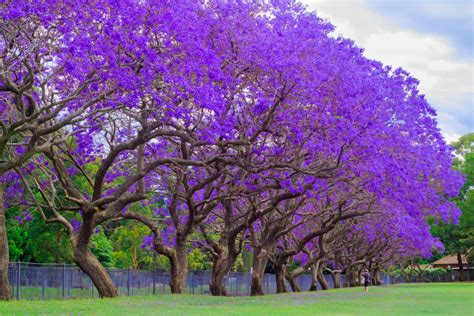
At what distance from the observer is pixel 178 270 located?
93.8 ft

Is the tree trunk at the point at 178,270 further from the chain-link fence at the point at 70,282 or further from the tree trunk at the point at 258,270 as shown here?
the tree trunk at the point at 258,270

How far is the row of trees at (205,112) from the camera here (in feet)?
60.8

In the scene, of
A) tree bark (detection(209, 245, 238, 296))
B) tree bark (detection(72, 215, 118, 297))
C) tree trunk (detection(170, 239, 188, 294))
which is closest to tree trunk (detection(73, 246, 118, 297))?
tree bark (detection(72, 215, 118, 297))

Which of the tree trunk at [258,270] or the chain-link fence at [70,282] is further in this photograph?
the tree trunk at [258,270]

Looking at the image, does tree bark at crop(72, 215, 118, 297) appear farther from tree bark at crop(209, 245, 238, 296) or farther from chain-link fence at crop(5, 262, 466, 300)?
tree bark at crop(209, 245, 238, 296)

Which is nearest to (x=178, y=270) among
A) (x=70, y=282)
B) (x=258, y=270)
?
(x=70, y=282)

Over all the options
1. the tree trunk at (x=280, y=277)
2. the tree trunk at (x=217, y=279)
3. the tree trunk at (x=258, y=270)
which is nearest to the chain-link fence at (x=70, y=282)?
the tree trunk at (x=280, y=277)

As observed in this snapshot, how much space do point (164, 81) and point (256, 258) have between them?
1596 cm

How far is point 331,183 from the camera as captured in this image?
95.1ft

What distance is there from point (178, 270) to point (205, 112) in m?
7.99

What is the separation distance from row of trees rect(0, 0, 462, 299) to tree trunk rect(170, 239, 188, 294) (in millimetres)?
53

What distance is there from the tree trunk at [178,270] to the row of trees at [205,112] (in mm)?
53

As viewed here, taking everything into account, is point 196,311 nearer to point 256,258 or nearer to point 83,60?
point 83,60

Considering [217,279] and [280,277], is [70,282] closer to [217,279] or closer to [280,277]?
[217,279]
